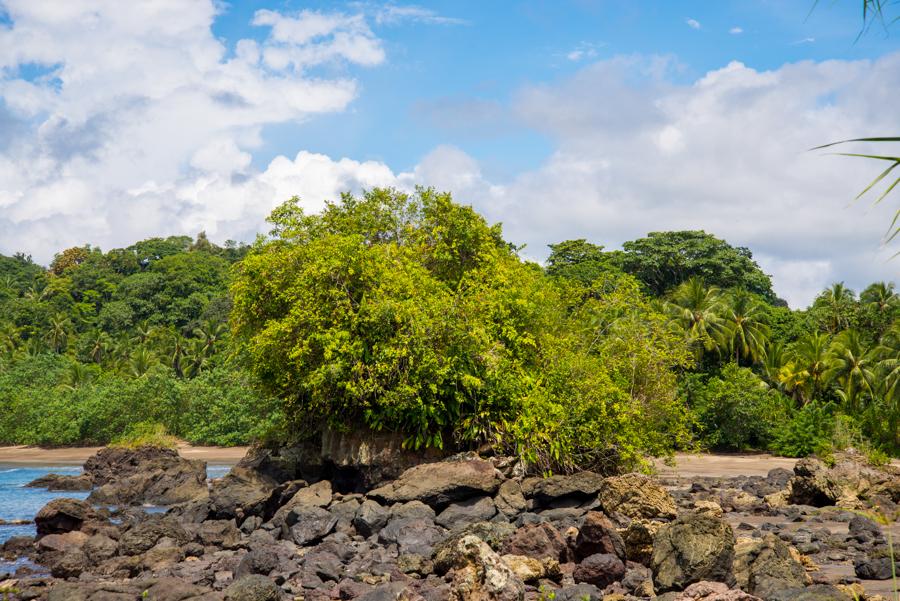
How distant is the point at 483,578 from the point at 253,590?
10.5ft

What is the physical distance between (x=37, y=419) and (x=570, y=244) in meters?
37.9

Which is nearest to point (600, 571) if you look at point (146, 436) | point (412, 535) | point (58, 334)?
point (412, 535)

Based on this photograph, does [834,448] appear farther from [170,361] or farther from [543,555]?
[170,361]

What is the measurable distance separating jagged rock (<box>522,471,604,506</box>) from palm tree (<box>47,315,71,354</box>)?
62363 millimetres

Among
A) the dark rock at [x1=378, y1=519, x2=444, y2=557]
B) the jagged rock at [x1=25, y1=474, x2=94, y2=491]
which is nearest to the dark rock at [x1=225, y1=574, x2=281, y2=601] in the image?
the dark rock at [x1=378, y1=519, x2=444, y2=557]

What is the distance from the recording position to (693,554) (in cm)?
1075

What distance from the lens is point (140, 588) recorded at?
12.2 metres

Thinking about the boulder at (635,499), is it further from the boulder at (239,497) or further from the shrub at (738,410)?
the shrub at (738,410)

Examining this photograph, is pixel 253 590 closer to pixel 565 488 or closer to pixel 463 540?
pixel 463 540

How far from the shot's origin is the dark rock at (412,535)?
47.5 feet

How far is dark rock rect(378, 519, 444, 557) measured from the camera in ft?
47.5

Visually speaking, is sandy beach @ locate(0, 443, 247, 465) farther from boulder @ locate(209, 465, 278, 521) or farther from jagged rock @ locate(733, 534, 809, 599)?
jagged rock @ locate(733, 534, 809, 599)

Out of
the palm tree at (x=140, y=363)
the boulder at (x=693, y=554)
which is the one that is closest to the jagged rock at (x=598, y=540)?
the boulder at (x=693, y=554)

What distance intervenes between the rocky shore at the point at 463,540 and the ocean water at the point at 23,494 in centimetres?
234
